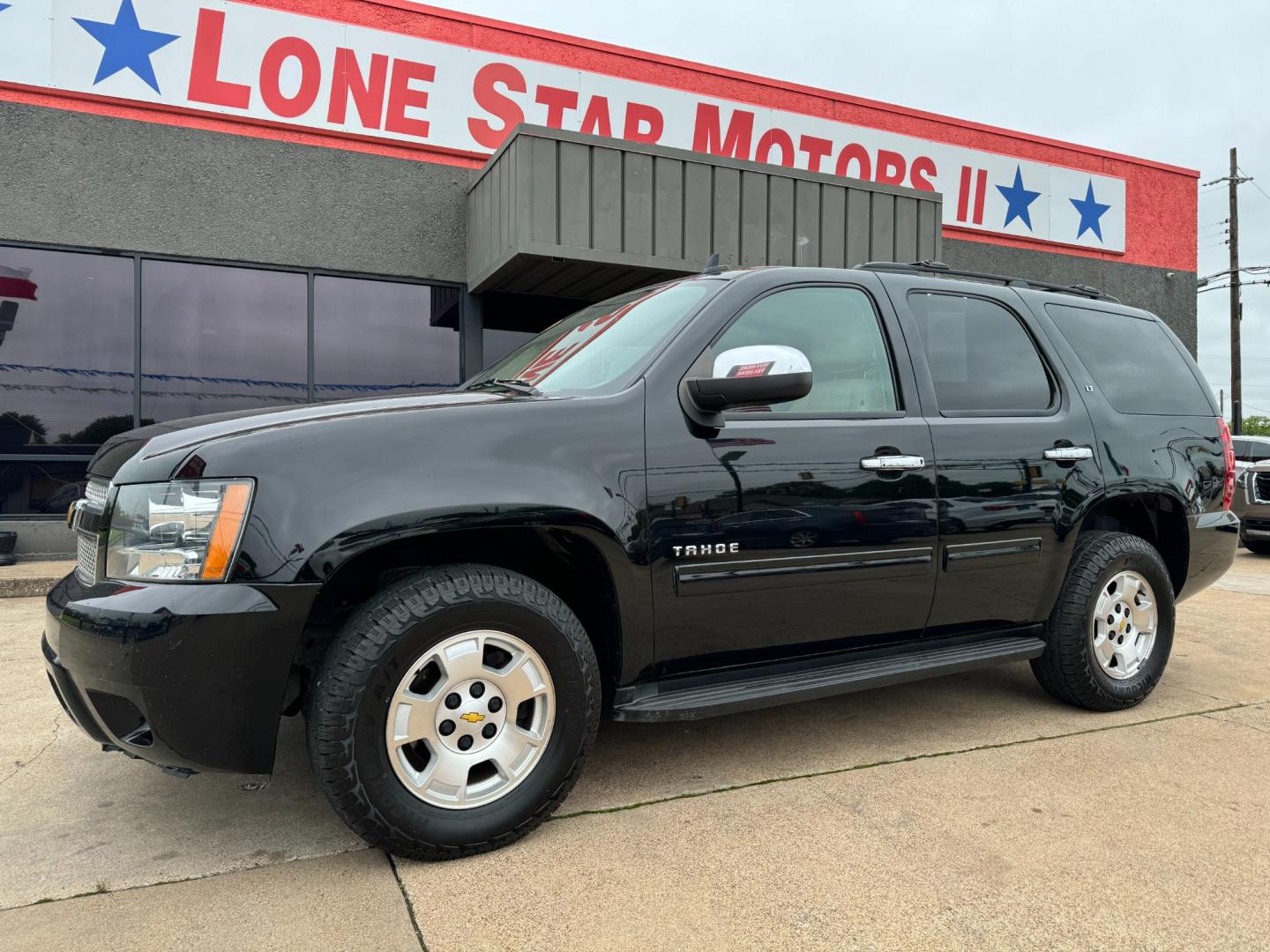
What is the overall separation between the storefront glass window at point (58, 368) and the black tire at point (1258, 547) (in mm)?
12454

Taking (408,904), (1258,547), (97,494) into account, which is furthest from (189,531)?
(1258,547)

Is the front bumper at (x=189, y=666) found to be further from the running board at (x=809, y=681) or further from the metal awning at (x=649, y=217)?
the metal awning at (x=649, y=217)

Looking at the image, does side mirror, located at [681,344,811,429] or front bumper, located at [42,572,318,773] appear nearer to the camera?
front bumper, located at [42,572,318,773]

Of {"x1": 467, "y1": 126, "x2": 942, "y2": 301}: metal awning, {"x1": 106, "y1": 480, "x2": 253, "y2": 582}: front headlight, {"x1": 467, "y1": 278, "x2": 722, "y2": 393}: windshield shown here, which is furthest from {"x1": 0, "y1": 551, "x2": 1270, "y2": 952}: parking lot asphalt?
{"x1": 467, "y1": 126, "x2": 942, "y2": 301}: metal awning

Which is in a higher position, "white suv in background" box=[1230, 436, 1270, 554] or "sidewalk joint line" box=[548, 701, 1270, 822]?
"white suv in background" box=[1230, 436, 1270, 554]

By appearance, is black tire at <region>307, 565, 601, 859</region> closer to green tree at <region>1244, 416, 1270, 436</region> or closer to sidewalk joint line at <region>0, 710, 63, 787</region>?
sidewalk joint line at <region>0, 710, 63, 787</region>

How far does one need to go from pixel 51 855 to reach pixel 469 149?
27.3ft

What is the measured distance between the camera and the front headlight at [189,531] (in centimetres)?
224

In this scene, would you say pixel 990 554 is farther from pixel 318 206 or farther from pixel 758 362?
pixel 318 206

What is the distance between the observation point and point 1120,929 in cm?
208

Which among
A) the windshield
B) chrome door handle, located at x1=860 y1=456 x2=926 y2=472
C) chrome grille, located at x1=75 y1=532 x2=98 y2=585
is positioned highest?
the windshield

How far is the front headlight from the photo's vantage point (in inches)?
88.1

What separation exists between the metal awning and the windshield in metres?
4.36

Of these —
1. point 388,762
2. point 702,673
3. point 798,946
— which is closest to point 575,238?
point 702,673
